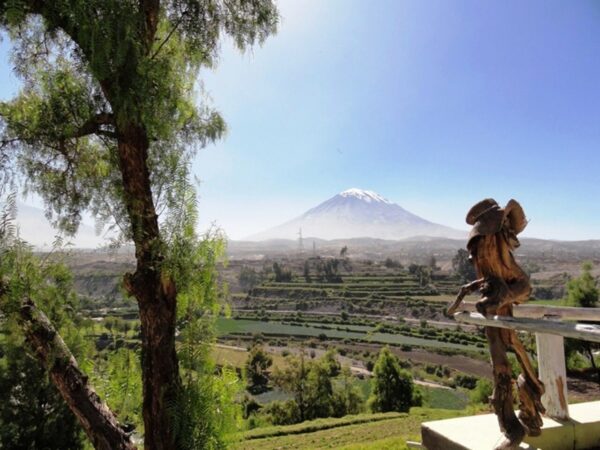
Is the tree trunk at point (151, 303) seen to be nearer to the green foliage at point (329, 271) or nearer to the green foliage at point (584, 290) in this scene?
the green foliage at point (584, 290)

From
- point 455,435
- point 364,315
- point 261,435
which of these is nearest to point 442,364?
point 364,315

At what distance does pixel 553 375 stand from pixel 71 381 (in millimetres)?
4170

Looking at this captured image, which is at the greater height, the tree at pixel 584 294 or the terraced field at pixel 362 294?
the tree at pixel 584 294

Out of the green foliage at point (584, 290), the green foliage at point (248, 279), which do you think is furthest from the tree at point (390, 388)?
the green foliage at point (248, 279)

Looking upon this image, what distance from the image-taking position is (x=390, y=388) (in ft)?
86.1

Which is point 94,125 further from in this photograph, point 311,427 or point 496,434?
point 311,427

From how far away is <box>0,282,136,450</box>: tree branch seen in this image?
3117 millimetres

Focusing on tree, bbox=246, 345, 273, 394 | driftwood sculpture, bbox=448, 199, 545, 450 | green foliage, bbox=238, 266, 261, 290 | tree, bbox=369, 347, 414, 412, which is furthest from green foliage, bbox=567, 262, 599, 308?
green foliage, bbox=238, 266, 261, 290

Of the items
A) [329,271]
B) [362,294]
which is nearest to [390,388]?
[362,294]

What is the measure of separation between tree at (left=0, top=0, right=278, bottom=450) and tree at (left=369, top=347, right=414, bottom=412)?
25.5 metres

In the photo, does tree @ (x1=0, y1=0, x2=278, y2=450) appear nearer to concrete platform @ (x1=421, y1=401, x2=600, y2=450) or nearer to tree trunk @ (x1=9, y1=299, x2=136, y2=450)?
tree trunk @ (x1=9, y1=299, x2=136, y2=450)

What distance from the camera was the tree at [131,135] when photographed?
3.15 m

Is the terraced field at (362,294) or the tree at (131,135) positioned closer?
the tree at (131,135)

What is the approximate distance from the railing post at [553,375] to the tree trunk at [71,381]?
142 inches
